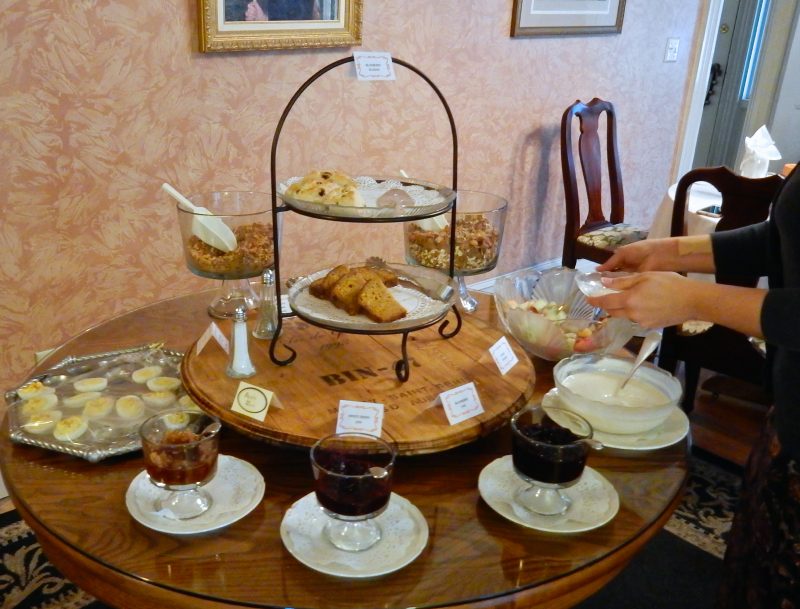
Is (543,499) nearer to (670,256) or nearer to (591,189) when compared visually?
(670,256)

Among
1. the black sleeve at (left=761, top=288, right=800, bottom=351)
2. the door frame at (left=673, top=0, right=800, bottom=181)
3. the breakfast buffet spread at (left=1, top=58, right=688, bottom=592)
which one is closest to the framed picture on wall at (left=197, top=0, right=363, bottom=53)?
the breakfast buffet spread at (left=1, top=58, right=688, bottom=592)

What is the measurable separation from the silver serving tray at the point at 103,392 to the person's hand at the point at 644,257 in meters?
0.89

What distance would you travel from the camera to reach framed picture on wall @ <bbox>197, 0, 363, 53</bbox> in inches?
86.1

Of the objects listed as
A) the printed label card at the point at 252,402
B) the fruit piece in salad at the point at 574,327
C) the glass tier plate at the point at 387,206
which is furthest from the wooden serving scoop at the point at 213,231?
the fruit piece in salad at the point at 574,327

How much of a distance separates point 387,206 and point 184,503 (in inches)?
21.3

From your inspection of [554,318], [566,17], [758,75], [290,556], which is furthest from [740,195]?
[758,75]

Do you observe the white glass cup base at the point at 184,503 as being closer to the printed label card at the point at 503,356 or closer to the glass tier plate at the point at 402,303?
the glass tier plate at the point at 402,303

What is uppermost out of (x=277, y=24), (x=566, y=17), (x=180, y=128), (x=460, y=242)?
(x=566, y=17)

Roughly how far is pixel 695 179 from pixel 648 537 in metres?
1.57

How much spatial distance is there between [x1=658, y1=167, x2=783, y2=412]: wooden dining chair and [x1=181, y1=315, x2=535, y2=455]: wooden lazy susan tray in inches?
42.6

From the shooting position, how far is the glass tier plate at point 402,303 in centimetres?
115

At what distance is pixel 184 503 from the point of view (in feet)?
3.24

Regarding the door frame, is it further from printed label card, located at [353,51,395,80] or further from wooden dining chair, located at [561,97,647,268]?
printed label card, located at [353,51,395,80]

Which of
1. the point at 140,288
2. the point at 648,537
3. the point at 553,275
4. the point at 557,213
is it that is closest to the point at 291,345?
the point at 553,275
